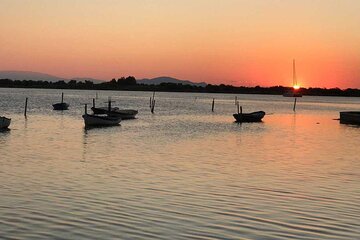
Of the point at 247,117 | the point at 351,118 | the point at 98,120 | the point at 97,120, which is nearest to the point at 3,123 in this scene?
the point at 97,120

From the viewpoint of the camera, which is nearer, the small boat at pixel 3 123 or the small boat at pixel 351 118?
the small boat at pixel 3 123

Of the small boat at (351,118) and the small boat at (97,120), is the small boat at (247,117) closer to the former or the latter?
the small boat at (351,118)

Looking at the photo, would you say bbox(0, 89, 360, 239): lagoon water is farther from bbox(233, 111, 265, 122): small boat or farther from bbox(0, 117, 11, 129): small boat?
bbox(233, 111, 265, 122): small boat

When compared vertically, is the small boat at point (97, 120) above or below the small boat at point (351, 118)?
below

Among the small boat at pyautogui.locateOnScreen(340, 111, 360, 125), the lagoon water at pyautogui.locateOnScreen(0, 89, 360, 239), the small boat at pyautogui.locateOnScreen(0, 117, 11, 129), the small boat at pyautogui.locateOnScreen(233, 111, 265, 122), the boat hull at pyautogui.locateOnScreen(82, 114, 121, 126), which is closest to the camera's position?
the lagoon water at pyautogui.locateOnScreen(0, 89, 360, 239)

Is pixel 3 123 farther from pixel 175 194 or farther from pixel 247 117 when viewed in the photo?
pixel 247 117

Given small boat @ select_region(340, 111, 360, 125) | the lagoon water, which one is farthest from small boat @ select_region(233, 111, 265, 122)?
the lagoon water

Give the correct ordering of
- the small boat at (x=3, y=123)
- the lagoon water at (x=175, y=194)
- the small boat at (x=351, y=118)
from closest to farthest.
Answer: the lagoon water at (x=175, y=194)
the small boat at (x=3, y=123)
the small boat at (x=351, y=118)

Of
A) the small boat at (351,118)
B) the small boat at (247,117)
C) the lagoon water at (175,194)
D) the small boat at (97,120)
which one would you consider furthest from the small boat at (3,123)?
the small boat at (351,118)

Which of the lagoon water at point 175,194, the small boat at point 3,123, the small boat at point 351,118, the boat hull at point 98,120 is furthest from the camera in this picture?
the small boat at point 351,118

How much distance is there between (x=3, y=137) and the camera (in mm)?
42812

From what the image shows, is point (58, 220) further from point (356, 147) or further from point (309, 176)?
point (356, 147)

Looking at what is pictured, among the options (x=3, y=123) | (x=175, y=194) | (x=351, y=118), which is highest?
(x=351, y=118)

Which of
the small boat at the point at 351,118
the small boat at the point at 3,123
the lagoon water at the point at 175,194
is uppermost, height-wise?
the small boat at the point at 351,118
